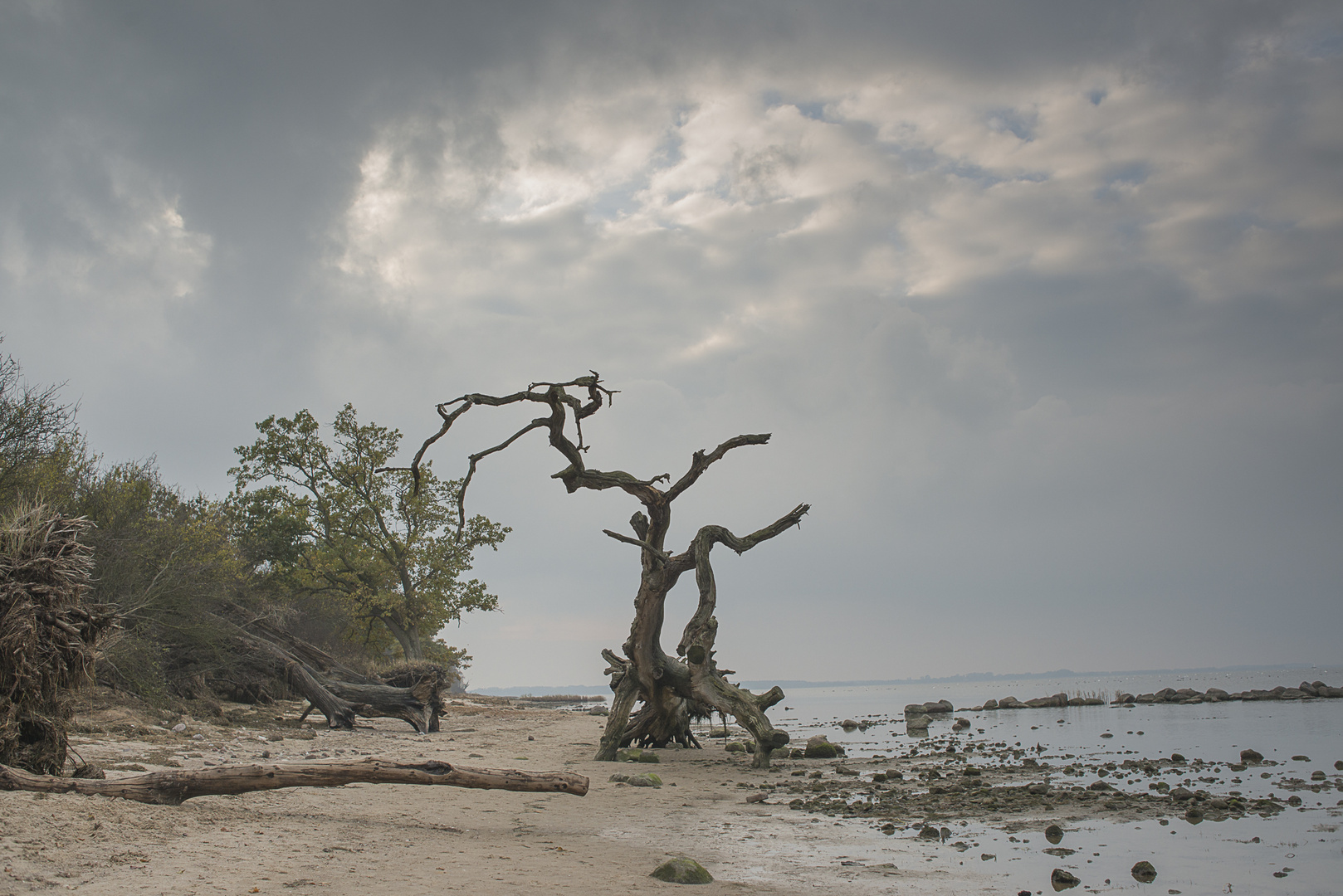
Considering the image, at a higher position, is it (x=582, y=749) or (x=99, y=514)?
(x=99, y=514)

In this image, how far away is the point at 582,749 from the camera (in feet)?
54.1

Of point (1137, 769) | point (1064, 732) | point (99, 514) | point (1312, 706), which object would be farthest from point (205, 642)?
point (1312, 706)

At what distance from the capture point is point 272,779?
262 inches

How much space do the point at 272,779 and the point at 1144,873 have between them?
23.6ft

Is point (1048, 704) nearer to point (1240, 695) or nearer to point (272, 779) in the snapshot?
point (1240, 695)

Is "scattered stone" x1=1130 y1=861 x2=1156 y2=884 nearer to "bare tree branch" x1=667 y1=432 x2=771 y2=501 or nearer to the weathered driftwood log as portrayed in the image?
"bare tree branch" x1=667 y1=432 x2=771 y2=501

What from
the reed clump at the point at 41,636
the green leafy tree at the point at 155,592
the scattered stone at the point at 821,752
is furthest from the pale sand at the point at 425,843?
the scattered stone at the point at 821,752

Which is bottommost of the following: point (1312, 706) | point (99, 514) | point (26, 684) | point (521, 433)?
point (1312, 706)

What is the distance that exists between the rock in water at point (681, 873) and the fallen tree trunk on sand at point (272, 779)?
1688 mm

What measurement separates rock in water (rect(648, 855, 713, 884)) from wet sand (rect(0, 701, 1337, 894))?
0.40 ft

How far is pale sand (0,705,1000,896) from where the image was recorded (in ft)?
16.3

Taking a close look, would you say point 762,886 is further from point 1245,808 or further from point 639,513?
point 639,513

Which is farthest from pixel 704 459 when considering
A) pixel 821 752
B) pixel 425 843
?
pixel 425 843

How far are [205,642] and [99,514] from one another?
328 cm
